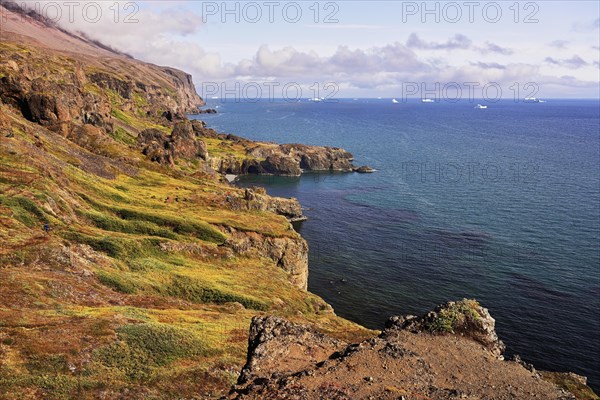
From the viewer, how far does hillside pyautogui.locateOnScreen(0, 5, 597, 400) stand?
27.2 m

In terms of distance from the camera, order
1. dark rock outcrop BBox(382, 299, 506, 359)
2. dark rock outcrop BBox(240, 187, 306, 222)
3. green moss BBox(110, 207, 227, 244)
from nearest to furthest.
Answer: dark rock outcrop BBox(382, 299, 506, 359) < green moss BBox(110, 207, 227, 244) < dark rock outcrop BBox(240, 187, 306, 222)

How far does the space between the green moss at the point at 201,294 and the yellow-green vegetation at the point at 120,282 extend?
0.41 ft

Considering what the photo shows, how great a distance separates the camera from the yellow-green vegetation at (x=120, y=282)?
97.6ft

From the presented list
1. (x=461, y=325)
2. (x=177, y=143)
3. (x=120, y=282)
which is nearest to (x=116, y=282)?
(x=120, y=282)

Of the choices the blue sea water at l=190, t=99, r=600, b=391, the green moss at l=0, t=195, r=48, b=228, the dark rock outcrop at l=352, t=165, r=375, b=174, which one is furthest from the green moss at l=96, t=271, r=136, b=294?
A: the dark rock outcrop at l=352, t=165, r=375, b=174

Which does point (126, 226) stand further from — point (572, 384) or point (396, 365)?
point (572, 384)

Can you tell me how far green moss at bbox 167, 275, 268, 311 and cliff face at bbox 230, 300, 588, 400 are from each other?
24.6 m

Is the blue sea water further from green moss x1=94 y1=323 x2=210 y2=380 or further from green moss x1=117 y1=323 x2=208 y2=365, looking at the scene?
green moss x1=94 y1=323 x2=210 y2=380

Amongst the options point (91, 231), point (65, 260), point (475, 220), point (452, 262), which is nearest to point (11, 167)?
point (91, 231)

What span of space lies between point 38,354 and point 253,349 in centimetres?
1401

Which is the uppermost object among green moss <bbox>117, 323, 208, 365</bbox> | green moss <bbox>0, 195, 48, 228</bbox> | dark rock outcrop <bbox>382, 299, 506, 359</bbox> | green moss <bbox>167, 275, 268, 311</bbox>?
green moss <bbox>0, 195, 48, 228</bbox>

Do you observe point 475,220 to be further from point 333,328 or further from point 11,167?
point 11,167

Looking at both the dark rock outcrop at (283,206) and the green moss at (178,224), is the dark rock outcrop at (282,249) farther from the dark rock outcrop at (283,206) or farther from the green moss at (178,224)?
the dark rock outcrop at (283,206)

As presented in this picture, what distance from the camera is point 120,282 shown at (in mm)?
49031
